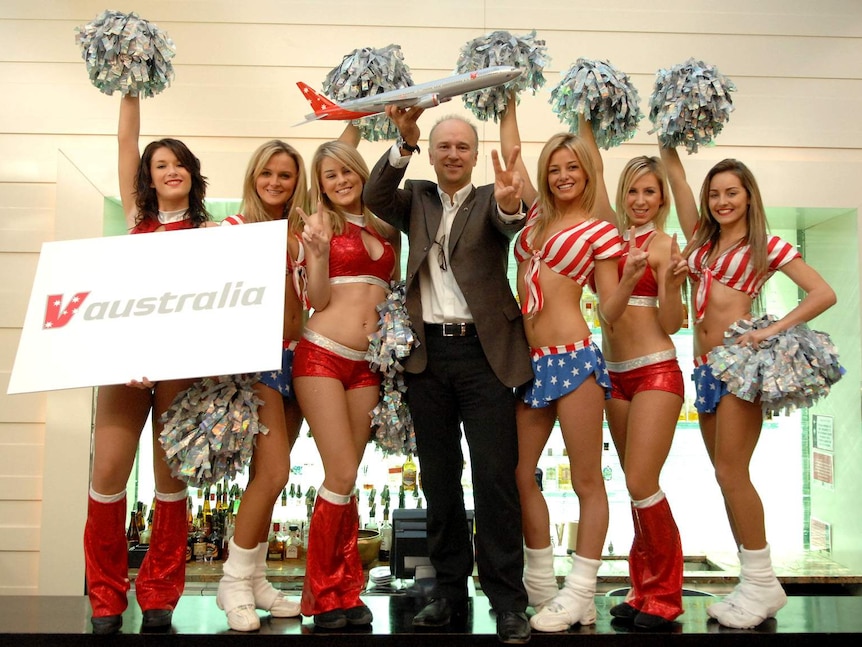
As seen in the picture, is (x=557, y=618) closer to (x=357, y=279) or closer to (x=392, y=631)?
(x=392, y=631)

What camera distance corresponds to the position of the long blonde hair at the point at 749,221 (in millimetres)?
2869

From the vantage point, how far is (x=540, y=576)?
281 centimetres

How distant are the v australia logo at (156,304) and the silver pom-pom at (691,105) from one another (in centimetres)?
190

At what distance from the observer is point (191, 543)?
478 centimetres

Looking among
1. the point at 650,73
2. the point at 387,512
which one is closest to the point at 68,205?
the point at 387,512

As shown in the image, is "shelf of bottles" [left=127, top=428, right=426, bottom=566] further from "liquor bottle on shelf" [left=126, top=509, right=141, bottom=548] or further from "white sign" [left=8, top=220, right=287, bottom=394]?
"white sign" [left=8, top=220, right=287, bottom=394]

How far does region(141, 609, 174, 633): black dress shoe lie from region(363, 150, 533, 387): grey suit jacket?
1.26 m

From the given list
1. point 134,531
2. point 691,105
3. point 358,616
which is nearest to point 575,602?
point 358,616

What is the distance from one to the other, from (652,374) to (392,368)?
0.97 m

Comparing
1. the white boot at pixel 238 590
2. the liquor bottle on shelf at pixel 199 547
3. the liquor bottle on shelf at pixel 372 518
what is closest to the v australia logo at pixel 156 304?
the white boot at pixel 238 590

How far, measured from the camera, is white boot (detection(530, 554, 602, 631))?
267 centimetres

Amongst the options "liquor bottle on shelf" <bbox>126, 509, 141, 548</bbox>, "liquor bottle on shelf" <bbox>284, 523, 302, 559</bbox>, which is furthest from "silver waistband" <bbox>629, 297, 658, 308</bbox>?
"liquor bottle on shelf" <bbox>126, 509, 141, 548</bbox>

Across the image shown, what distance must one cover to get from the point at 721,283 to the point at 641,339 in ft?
1.31
